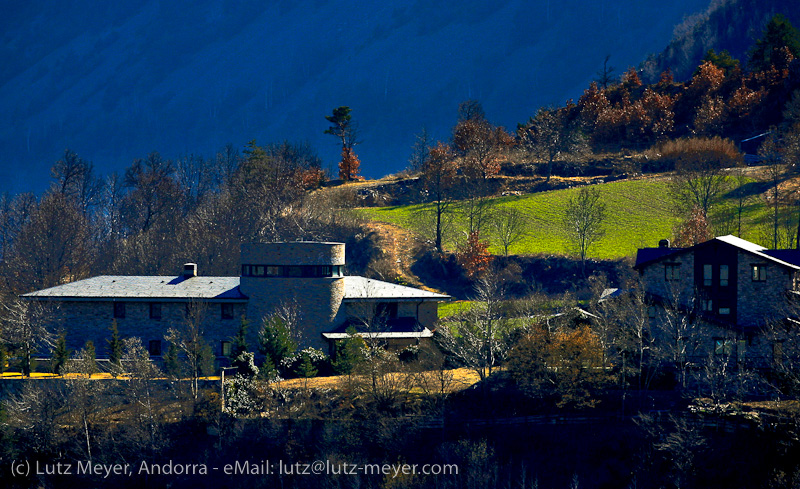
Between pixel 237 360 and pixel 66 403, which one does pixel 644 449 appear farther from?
pixel 66 403

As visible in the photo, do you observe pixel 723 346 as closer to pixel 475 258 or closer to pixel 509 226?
pixel 475 258

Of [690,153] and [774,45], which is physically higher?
[774,45]

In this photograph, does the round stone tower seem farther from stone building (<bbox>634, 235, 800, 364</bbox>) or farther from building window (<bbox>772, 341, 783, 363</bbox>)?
building window (<bbox>772, 341, 783, 363</bbox>)

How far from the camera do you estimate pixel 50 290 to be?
57.5 meters

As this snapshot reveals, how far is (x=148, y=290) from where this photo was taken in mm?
57469

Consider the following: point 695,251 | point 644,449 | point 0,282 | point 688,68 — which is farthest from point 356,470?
point 688,68

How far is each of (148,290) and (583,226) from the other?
40121 mm

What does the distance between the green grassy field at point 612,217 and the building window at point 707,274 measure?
24.7m

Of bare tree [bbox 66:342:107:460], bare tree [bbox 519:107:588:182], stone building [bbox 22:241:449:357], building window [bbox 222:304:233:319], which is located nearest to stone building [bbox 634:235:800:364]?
stone building [bbox 22:241:449:357]

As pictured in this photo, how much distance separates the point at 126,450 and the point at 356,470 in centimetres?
1354

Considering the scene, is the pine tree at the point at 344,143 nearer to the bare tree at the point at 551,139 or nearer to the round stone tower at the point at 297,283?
the bare tree at the point at 551,139

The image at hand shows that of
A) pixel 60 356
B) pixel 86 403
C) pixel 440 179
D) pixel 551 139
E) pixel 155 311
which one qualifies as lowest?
pixel 86 403

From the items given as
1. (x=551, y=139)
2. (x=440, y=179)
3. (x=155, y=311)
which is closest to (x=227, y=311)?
(x=155, y=311)

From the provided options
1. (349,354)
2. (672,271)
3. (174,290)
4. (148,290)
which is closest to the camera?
(349,354)
